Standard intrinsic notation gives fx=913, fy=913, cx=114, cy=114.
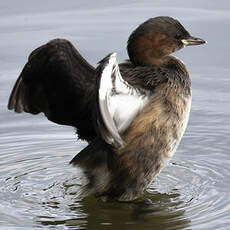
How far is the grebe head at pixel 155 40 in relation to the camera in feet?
26.5

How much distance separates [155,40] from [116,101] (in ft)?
3.46

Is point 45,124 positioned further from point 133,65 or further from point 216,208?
point 216,208

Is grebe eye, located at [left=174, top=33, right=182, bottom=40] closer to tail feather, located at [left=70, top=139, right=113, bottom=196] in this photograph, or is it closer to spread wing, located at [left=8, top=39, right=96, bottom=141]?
spread wing, located at [left=8, top=39, right=96, bottom=141]

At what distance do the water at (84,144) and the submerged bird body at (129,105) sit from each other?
0.31 meters

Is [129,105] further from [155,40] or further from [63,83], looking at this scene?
[155,40]

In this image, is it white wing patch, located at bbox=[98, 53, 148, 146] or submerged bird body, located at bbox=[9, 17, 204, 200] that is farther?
submerged bird body, located at bbox=[9, 17, 204, 200]

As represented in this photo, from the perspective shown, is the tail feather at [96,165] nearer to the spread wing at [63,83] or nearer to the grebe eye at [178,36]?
the spread wing at [63,83]

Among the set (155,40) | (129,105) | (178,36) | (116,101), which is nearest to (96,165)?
(129,105)

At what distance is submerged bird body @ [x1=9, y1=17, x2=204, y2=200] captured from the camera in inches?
304

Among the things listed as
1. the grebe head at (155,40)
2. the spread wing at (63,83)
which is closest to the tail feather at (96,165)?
the spread wing at (63,83)

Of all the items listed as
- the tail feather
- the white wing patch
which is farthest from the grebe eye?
the tail feather

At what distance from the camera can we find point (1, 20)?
12.0m

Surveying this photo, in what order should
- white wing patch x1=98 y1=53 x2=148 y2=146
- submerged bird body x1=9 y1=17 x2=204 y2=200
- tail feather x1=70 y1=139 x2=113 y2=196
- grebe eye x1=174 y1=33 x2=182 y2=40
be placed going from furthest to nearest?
1. grebe eye x1=174 y1=33 x2=182 y2=40
2. tail feather x1=70 y1=139 x2=113 y2=196
3. submerged bird body x1=9 y1=17 x2=204 y2=200
4. white wing patch x1=98 y1=53 x2=148 y2=146

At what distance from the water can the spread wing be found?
1.66ft
